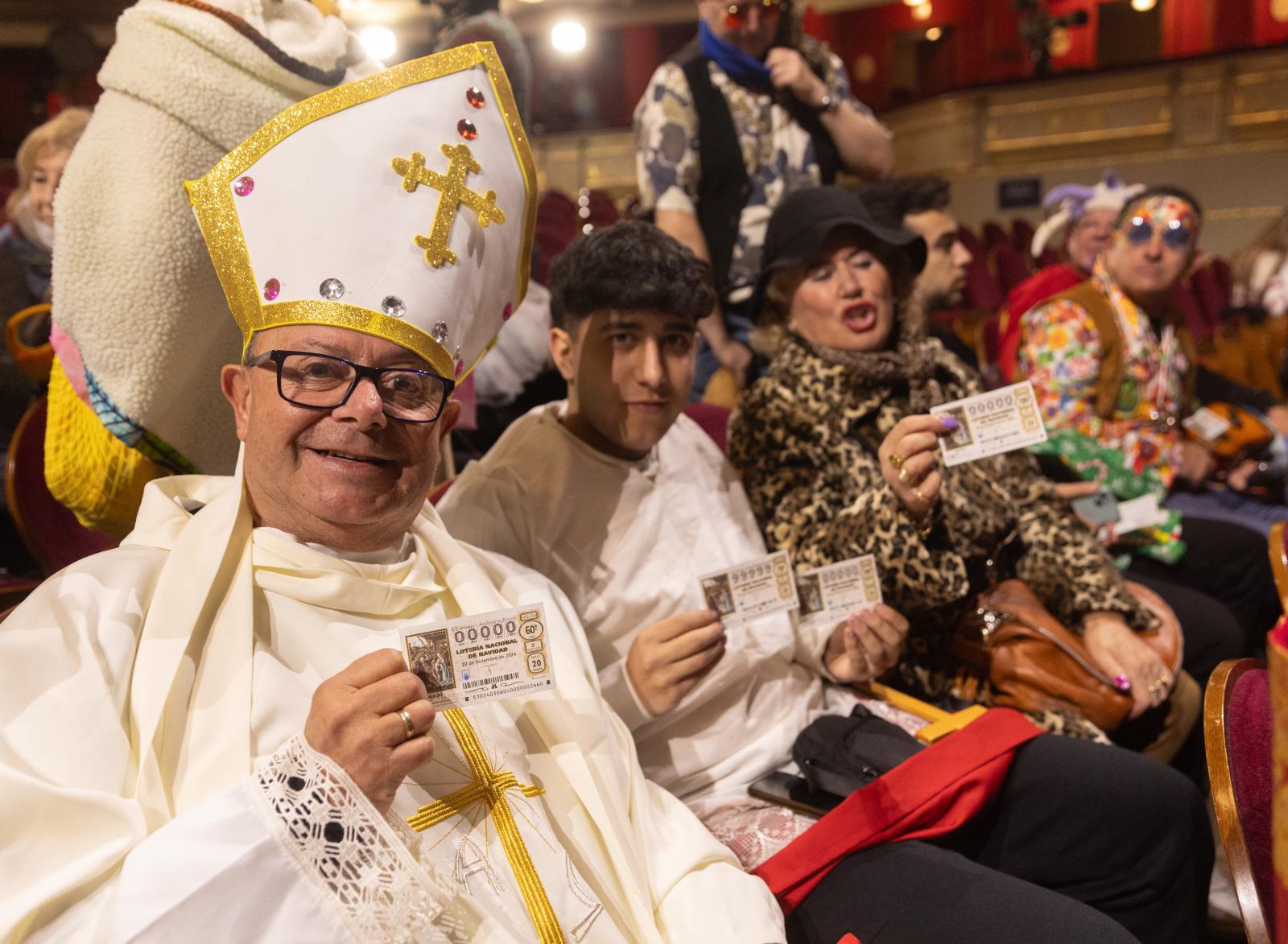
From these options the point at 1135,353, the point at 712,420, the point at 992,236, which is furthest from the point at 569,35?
the point at 712,420

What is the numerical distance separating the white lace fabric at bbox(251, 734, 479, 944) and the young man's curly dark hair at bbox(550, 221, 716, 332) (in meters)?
1.09

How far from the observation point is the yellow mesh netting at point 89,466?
5.49 ft

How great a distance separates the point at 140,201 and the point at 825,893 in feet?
5.01

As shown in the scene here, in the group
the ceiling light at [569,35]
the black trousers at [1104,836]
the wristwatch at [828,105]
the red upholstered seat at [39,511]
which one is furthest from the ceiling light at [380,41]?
the black trousers at [1104,836]

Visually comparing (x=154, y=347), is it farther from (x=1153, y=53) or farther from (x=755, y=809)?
(x=1153, y=53)

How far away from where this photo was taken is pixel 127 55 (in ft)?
5.00

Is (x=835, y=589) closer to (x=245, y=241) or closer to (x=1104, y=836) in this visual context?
(x=1104, y=836)

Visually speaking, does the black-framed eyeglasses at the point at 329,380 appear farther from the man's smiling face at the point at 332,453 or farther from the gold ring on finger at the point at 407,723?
the gold ring on finger at the point at 407,723

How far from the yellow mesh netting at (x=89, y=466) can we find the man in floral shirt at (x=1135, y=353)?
2736 millimetres

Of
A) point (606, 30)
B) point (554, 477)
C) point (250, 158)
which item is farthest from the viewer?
point (606, 30)

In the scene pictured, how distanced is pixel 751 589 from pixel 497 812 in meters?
0.58

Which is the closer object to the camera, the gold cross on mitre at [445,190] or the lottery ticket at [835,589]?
the gold cross on mitre at [445,190]

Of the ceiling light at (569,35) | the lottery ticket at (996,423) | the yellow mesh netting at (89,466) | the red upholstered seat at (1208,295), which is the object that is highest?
the ceiling light at (569,35)

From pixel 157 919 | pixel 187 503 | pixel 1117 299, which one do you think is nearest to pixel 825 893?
pixel 157 919
